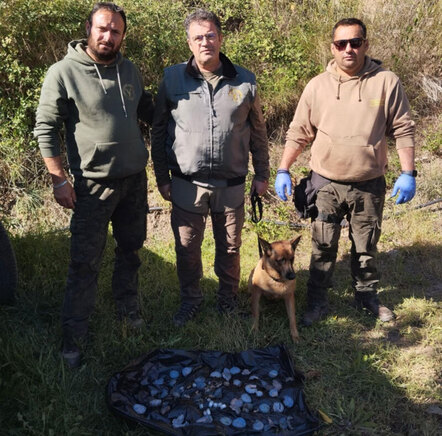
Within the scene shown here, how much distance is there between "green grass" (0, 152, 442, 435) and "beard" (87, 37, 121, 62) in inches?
73.2

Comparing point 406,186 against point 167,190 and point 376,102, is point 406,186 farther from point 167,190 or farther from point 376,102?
point 167,190

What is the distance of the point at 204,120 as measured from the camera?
3.14m

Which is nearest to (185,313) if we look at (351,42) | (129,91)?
(129,91)

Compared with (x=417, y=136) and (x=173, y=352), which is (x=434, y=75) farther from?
(x=173, y=352)

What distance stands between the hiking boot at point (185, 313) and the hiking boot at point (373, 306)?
1.38 metres

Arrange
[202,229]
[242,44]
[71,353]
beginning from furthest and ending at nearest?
[242,44] < [202,229] < [71,353]

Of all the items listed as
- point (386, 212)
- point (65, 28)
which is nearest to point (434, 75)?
point (386, 212)

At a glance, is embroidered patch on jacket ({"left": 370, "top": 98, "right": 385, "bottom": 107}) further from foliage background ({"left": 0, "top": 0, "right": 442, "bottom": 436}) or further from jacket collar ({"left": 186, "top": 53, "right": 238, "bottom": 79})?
foliage background ({"left": 0, "top": 0, "right": 442, "bottom": 436})

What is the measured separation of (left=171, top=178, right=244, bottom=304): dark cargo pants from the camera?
3.37 metres

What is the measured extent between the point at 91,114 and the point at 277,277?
182cm

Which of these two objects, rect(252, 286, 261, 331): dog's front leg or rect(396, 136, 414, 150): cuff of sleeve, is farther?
rect(252, 286, 261, 331): dog's front leg

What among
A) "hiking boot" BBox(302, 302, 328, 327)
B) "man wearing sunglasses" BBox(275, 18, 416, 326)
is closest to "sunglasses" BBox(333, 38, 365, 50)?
→ "man wearing sunglasses" BBox(275, 18, 416, 326)

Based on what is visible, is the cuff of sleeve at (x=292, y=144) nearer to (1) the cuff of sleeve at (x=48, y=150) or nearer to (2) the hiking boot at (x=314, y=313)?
(2) the hiking boot at (x=314, y=313)

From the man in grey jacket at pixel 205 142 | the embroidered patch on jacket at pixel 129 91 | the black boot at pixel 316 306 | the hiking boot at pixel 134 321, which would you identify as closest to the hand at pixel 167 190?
the man in grey jacket at pixel 205 142
